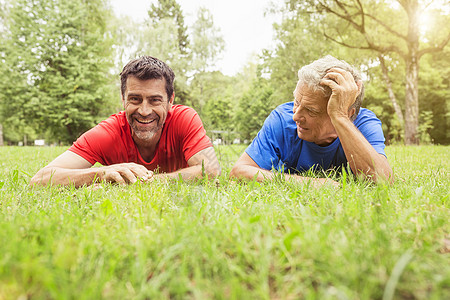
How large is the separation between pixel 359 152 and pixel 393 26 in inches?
817

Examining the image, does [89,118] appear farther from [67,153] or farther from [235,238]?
[235,238]

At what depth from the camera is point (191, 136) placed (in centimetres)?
371

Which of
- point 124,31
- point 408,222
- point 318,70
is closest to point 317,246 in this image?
point 408,222

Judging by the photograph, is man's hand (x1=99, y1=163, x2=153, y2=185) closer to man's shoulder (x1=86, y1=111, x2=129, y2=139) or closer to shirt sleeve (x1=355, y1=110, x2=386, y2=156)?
man's shoulder (x1=86, y1=111, x2=129, y2=139)

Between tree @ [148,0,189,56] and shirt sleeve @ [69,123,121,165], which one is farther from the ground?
tree @ [148,0,189,56]

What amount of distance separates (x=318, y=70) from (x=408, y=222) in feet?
6.40

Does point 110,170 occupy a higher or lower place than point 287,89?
lower

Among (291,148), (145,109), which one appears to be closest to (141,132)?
(145,109)

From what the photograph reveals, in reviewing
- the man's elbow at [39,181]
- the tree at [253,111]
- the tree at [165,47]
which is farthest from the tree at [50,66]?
the man's elbow at [39,181]

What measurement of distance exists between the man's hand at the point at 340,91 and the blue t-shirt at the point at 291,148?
48cm

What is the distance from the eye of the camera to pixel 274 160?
3477mm

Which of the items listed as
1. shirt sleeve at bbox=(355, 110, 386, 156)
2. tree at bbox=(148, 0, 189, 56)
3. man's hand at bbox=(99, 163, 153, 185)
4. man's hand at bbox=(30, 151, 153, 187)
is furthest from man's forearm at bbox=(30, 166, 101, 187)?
tree at bbox=(148, 0, 189, 56)

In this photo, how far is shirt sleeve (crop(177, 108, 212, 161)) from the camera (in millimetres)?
3615

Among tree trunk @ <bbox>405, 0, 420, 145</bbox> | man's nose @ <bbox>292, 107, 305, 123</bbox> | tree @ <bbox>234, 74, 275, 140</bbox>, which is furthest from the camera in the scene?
tree @ <bbox>234, 74, 275, 140</bbox>
